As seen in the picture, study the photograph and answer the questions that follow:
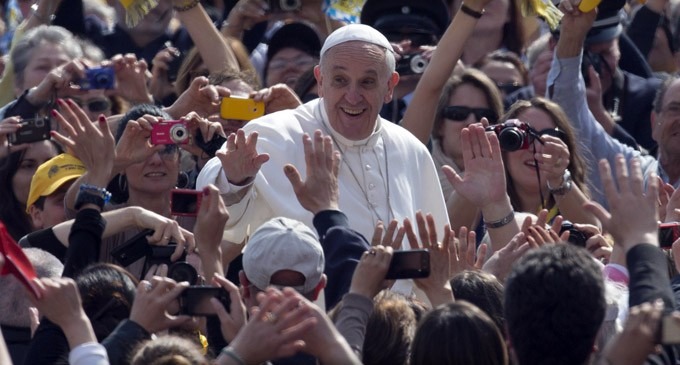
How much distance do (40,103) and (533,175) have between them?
2.59 m

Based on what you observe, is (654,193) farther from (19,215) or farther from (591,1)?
(19,215)

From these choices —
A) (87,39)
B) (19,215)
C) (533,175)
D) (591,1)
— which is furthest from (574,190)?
(87,39)

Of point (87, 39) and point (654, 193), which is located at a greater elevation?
point (654, 193)

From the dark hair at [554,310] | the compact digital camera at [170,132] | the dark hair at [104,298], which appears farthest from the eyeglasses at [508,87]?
the dark hair at [554,310]

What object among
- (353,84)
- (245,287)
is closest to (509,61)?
(353,84)

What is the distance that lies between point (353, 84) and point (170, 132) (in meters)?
0.87

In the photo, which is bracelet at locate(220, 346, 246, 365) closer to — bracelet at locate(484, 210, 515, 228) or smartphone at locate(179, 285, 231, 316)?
smartphone at locate(179, 285, 231, 316)

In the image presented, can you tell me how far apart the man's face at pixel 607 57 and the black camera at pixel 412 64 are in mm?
1059

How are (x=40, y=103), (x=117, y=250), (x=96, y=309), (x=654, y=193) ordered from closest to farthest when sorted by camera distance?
(x=654, y=193)
(x=96, y=309)
(x=117, y=250)
(x=40, y=103)

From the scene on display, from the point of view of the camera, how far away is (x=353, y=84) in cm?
677

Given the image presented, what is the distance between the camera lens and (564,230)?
21.3 feet

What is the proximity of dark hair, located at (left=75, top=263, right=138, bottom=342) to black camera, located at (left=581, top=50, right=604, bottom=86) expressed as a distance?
12.8ft

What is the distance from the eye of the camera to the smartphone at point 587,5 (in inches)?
313

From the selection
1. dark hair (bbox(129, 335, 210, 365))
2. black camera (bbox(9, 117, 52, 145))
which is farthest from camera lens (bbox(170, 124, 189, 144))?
dark hair (bbox(129, 335, 210, 365))
